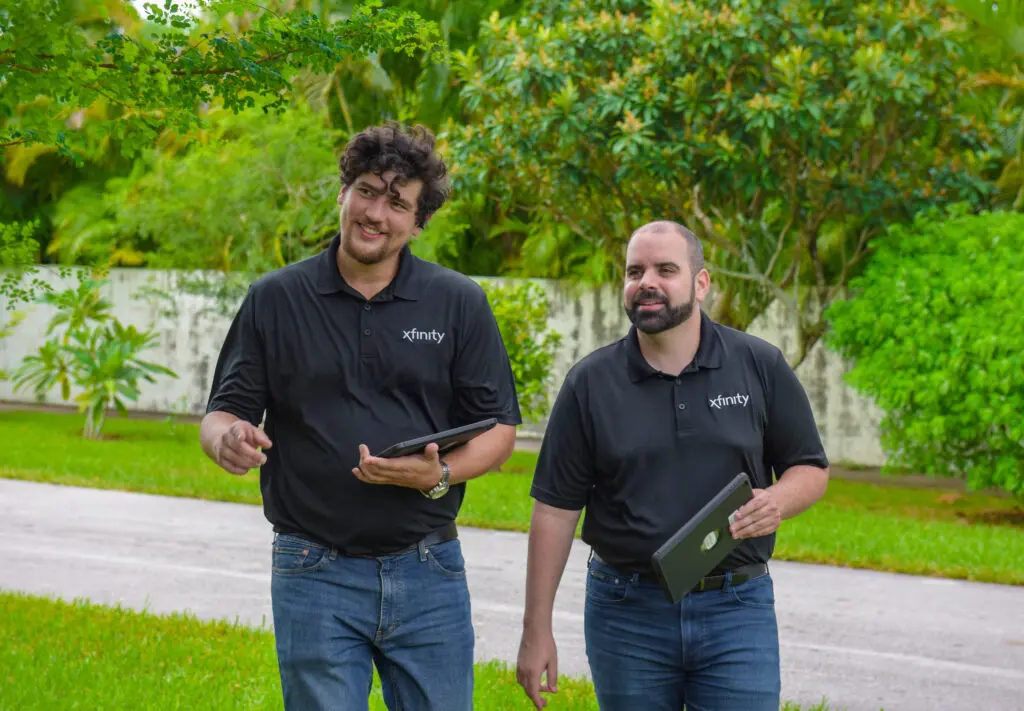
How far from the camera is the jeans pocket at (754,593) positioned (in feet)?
12.7

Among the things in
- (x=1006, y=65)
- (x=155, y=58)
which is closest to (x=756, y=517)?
(x=155, y=58)

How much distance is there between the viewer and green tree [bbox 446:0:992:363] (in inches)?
540

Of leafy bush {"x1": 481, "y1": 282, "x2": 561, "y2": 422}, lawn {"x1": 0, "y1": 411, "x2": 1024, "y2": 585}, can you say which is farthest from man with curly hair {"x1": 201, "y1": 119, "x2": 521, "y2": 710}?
leafy bush {"x1": 481, "y1": 282, "x2": 561, "y2": 422}

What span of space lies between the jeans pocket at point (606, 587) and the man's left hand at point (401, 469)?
1.79 ft

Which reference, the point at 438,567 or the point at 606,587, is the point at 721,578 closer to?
the point at 606,587

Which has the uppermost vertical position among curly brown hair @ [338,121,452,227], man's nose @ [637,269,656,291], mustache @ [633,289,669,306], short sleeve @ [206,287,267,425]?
curly brown hair @ [338,121,452,227]

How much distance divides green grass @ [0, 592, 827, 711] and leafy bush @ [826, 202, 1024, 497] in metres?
6.93

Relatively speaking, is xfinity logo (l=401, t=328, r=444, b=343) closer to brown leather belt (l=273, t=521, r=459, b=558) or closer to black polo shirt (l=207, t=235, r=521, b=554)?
black polo shirt (l=207, t=235, r=521, b=554)

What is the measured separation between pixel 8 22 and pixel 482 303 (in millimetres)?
1938

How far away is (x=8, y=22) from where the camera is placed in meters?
4.78

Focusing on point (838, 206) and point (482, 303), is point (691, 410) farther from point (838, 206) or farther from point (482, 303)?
point (838, 206)

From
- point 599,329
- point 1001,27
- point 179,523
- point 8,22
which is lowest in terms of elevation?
point 179,523

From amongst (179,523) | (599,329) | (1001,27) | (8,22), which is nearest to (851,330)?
(1001,27)

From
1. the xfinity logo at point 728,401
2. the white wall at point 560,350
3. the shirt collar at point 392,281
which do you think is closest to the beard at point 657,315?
the xfinity logo at point 728,401
